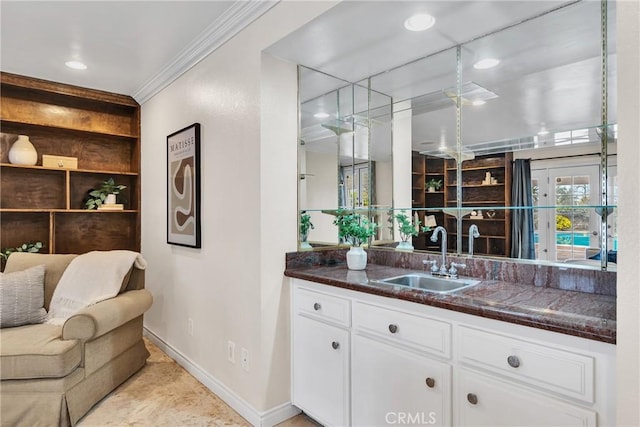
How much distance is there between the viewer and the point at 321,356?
2.05 m

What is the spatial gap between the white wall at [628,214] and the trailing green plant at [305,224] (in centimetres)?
176

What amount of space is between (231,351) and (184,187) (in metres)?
1.31

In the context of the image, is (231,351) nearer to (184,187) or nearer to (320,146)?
(184,187)

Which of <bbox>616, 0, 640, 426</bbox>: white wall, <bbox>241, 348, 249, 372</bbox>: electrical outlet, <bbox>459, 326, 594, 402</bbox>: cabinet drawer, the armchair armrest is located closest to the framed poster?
the armchair armrest

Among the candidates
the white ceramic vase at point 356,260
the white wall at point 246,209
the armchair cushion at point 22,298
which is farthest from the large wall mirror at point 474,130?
the armchair cushion at point 22,298

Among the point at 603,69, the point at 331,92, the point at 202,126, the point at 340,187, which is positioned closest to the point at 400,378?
the point at 340,187

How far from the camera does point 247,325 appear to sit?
229 centimetres

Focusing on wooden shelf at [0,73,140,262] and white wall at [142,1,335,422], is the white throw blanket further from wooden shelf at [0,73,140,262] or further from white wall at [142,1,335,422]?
wooden shelf at [0,73,140,262]

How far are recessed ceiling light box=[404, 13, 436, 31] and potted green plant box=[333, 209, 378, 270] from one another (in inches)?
46.2

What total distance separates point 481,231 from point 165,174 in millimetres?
2602

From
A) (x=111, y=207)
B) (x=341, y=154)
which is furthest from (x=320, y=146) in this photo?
(x=111, y=207)

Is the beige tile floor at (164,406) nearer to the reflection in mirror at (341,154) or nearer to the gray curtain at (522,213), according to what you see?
the reflection in mirror at (341,154)

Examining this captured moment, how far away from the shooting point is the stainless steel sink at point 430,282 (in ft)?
6.46

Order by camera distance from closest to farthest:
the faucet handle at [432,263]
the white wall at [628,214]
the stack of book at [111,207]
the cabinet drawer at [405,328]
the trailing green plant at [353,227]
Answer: the white wall at [628,214]
the cabinet drawer at [405,328]
the faucet handle at [432,263]
the trailing green plant at [353,227]
the stack of book at [111,207]
